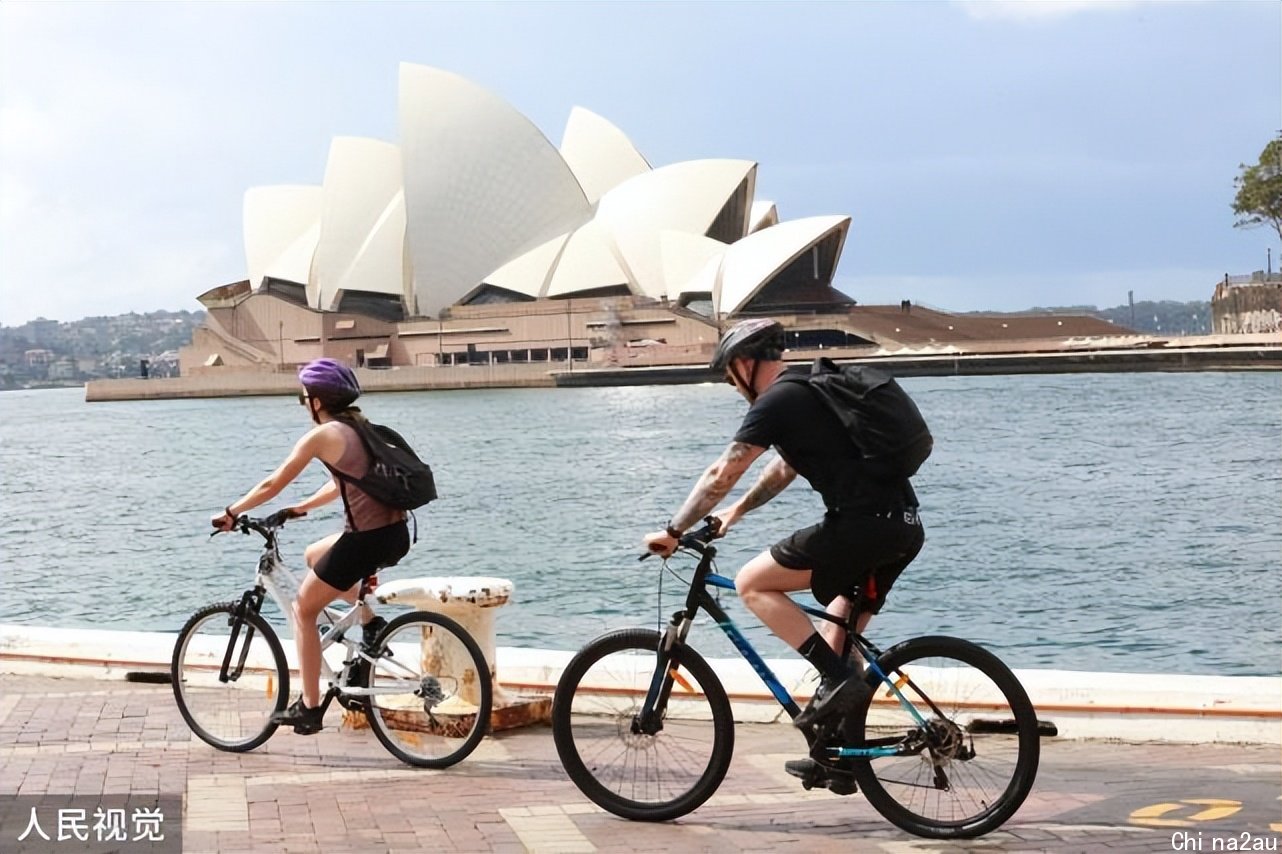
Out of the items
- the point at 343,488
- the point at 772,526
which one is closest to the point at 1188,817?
the point at 343,488

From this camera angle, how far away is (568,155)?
230 ft

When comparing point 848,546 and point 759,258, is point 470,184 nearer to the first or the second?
point 759,258

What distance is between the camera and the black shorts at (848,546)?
130 inches

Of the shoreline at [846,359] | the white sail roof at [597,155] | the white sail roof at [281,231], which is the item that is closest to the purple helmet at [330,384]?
the shoreline at [846,359]

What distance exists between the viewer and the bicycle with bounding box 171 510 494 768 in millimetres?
4082

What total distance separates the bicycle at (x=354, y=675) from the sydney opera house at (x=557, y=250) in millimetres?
59509

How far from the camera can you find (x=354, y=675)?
4.18m

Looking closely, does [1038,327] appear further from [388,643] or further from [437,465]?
[388,643]

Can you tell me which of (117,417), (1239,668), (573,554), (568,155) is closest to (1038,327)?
(568,155)

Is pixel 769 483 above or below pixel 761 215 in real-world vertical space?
below

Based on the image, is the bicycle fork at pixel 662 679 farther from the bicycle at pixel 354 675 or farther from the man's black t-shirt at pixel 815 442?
the bicycle at pixel 354 675

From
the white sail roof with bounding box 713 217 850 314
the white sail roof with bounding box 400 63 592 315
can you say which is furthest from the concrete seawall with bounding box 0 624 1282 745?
the white sail roof with bounding box 713 217 850 314

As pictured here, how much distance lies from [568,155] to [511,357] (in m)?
9.17

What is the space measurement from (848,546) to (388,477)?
4.23ft
